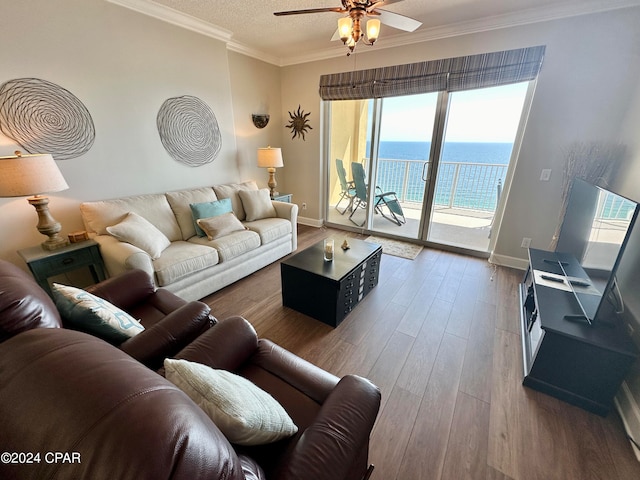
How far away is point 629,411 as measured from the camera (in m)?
1.37

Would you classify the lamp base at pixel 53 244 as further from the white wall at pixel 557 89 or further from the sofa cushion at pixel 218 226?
the white wall at pixel 557 89

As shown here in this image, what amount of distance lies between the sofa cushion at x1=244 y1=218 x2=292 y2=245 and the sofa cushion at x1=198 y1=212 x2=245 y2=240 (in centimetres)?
24

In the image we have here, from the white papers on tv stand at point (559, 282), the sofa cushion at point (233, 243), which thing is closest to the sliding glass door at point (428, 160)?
the white papers on tv stand at point (559, 282)

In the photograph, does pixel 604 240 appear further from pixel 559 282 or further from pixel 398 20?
pixel 398 20

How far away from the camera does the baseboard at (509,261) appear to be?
3.04 meters

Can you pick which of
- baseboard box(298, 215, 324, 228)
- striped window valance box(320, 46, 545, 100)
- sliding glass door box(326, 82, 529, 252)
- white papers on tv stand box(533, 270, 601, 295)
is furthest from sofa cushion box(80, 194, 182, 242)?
white papers on tv stand box(533, 270, 601, 295)

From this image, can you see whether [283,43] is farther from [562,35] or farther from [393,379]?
[393,379]

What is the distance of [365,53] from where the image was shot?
3365 millimetres

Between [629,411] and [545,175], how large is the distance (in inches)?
86.2

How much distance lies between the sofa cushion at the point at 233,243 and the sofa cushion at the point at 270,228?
0.33 feet

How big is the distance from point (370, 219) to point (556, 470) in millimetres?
3280

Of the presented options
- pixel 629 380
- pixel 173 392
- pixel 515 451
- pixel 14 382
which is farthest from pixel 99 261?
pixel 629 380

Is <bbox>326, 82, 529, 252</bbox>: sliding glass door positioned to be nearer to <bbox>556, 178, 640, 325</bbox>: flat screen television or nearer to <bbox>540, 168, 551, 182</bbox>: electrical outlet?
<bbox>540, 168, 551, 182</bbox>: electrical outlet

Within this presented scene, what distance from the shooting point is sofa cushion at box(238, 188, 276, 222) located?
322 cm
